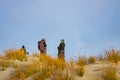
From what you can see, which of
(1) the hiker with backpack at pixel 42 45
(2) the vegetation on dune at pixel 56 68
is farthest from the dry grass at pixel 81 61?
(1) the hiker with backpack at pixel 42 45

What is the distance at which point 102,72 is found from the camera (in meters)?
13.6

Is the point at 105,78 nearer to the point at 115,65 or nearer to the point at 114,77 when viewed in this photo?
the point at 114,77

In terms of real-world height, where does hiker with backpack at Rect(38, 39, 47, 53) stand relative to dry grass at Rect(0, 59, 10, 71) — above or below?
above

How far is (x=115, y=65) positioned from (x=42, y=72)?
275 centimetres

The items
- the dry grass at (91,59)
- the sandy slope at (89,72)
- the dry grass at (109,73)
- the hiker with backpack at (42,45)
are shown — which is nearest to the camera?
the dry grass at (109,73)

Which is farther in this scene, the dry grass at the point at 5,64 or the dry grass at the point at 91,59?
the dry grass at the point at 5,64

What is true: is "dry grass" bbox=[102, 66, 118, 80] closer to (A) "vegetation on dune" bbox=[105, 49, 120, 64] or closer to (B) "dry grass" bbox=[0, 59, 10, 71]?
(A) "vegetation on dune" bbox=[105, 49, 120, 64]

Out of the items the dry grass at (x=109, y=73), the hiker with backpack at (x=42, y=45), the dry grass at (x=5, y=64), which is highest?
the hiker with backpack at (x=42, y=45)

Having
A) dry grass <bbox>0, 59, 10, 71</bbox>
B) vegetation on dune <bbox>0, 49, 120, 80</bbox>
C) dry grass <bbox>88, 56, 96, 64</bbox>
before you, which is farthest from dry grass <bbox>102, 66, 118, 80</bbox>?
dry grass <bbox>0, 59, 10, 71</bbox>

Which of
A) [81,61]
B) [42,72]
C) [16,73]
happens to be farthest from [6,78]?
[81,61]

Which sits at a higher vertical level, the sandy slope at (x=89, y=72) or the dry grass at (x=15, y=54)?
the dry grass at (x=15, y=54)

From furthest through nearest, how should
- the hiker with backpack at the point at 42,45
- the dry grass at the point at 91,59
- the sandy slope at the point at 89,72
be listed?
the hiker with backpack at the point at 42,45 → the dry grass at the point at 91,59 → the sandy slope at the point at 89,72

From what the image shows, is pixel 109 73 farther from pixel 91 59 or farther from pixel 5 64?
pixel 5 64

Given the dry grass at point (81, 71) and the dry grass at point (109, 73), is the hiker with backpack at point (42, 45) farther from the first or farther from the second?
the dry grass at point (109, 73)
